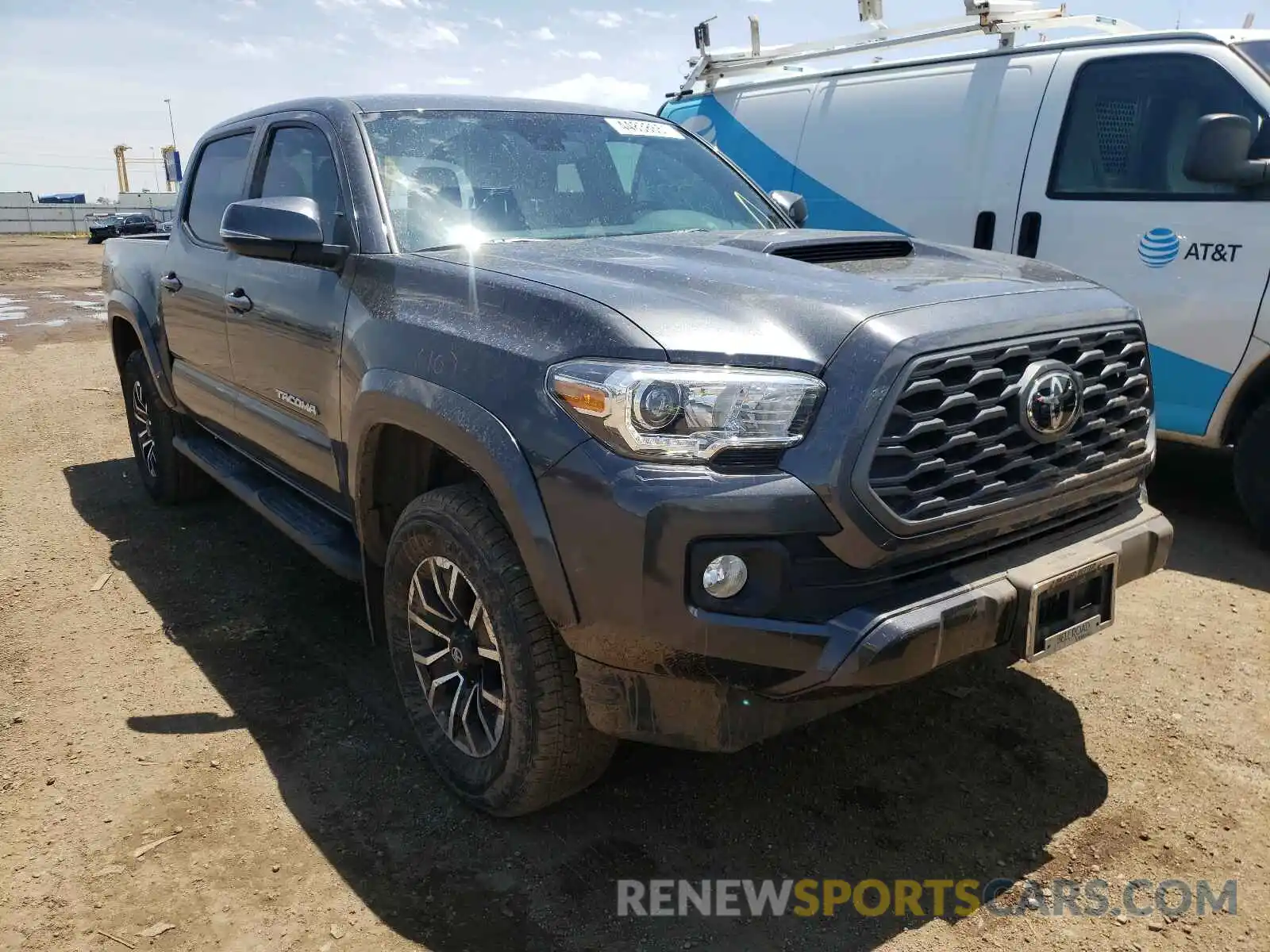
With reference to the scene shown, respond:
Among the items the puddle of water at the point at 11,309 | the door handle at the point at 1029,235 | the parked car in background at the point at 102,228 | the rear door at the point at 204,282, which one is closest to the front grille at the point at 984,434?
the door handle at the point at 1029,235

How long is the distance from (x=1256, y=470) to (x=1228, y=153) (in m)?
1.39

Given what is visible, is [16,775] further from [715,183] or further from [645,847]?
[715,183]

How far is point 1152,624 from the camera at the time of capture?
3867 mm

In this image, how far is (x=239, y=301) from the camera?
383cm

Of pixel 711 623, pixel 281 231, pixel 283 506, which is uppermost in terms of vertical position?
pixel 281 231

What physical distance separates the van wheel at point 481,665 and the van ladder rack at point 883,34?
14.4 feet

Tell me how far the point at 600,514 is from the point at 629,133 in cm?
224

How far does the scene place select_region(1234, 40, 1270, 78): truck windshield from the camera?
172 inches

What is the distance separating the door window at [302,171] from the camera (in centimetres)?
337

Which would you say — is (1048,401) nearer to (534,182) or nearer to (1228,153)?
(534,182)

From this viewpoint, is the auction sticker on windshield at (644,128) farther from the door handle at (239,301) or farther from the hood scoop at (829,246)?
the door handle at (239,301)

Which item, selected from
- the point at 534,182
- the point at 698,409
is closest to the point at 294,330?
the point at 534,182

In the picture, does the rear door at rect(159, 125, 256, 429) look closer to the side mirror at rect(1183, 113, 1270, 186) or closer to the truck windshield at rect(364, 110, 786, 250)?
the truck windshield at rect(364, 110, 786, 250)

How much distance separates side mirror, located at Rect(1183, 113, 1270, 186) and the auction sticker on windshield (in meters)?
2.24
